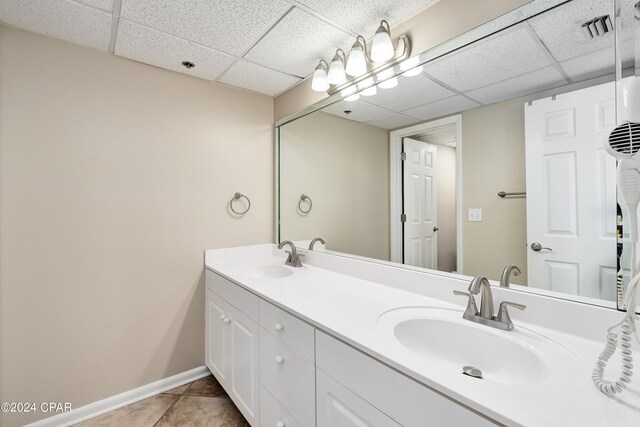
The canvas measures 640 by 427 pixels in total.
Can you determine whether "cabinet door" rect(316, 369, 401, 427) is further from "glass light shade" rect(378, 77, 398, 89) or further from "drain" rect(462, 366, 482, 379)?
"glass light shade" rect(378, 77, 398, 89)

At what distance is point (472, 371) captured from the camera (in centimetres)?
95

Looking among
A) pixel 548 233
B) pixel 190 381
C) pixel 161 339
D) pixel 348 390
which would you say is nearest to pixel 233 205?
pixel 161 339

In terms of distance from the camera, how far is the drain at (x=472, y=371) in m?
0.93

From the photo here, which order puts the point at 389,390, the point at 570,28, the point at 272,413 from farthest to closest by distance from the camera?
the point at 272,413
the point at 570,28
the point at 389,390

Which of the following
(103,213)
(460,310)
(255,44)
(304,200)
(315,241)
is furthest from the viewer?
(304,200)

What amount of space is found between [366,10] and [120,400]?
2594 millimetres

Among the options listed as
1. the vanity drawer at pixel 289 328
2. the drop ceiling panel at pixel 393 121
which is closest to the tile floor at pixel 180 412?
the vanity drawer at pixel 289 328

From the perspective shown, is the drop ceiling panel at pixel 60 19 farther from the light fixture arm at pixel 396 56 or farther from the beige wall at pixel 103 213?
the light fixture arm at pixel 396 56

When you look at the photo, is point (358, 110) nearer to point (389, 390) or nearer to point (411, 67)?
point (411, 67)

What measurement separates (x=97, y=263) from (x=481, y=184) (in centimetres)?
214

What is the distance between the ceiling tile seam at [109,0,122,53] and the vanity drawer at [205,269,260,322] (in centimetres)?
146

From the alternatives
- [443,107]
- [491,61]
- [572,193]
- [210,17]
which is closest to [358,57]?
[443,107]

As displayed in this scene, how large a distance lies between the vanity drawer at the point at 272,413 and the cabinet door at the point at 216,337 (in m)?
0.47

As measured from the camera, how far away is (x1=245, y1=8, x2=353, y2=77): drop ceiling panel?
4.60 feet
